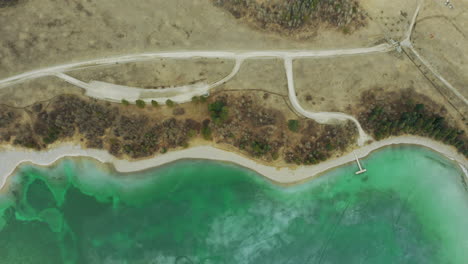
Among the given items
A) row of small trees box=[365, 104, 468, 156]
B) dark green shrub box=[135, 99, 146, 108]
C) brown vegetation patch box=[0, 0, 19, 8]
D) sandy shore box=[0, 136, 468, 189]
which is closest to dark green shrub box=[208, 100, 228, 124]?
sandy shore box=[0, 136, 468, 189]

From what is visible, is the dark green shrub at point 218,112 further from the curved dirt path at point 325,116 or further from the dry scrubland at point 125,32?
the curved dirt path at point 325,116

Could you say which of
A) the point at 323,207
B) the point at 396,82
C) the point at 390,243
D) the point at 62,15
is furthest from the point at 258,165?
the point at 62,15

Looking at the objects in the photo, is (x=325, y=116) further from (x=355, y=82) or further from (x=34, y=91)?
(x=34, y=91)

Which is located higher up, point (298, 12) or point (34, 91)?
point (298, 12)

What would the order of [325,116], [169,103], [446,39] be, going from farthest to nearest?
[446,39] → [325,116] → [169,103]

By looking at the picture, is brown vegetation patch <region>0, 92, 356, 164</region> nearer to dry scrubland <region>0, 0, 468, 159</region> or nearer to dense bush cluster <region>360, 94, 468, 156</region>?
dry scrubland <region>0, 0, 468, 159</region>

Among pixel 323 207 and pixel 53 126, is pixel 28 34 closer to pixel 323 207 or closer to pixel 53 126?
pixel 53 126

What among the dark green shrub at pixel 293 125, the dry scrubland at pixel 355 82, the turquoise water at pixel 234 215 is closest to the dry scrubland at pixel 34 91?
the turquoise water at pixel 234 215

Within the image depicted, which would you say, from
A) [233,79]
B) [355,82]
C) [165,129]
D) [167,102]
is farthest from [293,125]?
[165,129]
